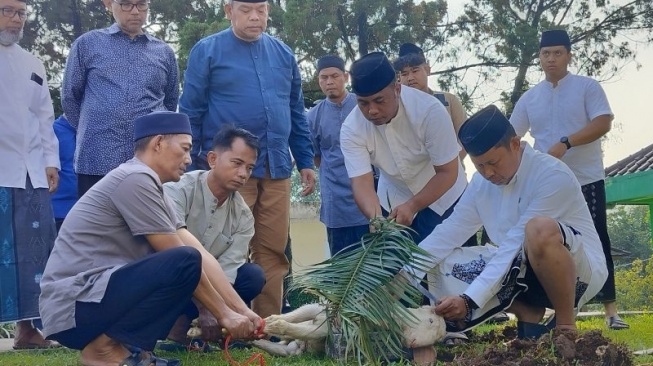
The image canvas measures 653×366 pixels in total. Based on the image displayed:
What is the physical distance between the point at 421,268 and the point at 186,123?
1426 mm

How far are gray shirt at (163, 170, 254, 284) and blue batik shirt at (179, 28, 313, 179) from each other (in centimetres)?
72

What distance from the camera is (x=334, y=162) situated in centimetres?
752

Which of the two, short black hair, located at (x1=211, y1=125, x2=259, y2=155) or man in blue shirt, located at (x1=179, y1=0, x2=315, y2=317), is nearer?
short black hair, located at (x1=211, y1=125, x2=259, y2=155)

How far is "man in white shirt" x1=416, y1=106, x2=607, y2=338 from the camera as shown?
4.74 metres

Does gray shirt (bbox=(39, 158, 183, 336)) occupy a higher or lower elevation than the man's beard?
lower

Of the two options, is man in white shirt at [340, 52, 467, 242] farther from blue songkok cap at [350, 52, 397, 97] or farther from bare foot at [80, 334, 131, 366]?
→ bare foot at [80, 334, 131, 366]

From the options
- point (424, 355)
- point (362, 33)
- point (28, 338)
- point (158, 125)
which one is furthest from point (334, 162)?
point (362, 33)

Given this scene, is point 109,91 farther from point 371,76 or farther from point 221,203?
point 371,76

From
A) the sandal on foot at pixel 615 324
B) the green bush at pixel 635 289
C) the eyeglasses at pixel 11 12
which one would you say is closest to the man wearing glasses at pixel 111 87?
the eyeglasses at pixel 11 12

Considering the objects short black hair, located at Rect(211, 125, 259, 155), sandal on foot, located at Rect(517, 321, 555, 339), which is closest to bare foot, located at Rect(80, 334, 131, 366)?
short black hair, located at Rect(211, 125, 259, 155)

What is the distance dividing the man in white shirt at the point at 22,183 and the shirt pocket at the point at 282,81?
156 cm

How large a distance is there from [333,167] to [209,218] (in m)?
2.10

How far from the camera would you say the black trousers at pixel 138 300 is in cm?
434

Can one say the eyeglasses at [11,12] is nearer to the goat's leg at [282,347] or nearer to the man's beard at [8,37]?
the man's beard at [8,37]
